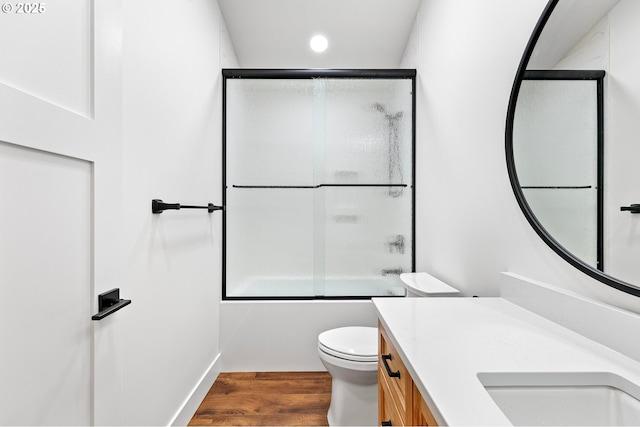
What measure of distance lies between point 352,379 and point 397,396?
762mm

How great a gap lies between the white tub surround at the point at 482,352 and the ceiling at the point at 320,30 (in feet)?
7.46

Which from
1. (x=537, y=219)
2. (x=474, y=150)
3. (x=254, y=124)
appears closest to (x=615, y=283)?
(x=537, y=219)

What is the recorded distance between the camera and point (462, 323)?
3.05 feet

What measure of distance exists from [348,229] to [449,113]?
1.05 meters

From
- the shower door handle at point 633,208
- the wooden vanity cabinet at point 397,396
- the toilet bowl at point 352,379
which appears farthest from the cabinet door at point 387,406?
the shower door handle at point 633,208

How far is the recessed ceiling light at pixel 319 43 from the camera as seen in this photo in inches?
103

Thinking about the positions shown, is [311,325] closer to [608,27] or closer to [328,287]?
[328,287]

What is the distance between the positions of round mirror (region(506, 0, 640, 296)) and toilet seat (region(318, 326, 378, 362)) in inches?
37.3

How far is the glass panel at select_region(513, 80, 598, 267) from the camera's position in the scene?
83cm

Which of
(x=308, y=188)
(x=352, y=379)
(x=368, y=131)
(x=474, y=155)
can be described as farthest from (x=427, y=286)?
(x=368, y=131)

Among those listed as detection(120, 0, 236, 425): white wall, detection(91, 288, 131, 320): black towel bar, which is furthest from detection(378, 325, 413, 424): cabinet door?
detection(120, 0, 236, 425): white wall

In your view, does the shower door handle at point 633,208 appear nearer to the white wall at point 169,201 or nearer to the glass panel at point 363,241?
the white wall at point 169,201

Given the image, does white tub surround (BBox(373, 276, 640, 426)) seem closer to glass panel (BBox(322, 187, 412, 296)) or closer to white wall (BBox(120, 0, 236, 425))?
white wall (BBox(120, 0, 236, 425))

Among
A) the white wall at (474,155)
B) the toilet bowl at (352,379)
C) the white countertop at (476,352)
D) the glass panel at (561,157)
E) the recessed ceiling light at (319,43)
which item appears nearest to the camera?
the white countertop at (476,352)
